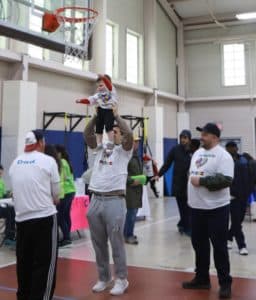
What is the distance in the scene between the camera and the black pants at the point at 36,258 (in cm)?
312

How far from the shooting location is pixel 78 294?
3920mm

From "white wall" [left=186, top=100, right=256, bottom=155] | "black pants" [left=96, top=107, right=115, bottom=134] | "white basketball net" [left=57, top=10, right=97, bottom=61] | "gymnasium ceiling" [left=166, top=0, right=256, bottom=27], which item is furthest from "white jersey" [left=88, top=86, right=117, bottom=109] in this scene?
"white wall" [left=186, top=100, right=256, bottom=155]

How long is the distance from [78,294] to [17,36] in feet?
9.56

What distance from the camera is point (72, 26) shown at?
6168 mm

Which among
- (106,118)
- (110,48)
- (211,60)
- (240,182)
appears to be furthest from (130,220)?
(211,60)

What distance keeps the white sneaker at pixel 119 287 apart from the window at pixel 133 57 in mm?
10491

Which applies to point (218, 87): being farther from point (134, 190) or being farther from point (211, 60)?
point (134, 190)

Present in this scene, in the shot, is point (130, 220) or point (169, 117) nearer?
point (130, 220)

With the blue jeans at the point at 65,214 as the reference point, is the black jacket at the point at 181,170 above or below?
above

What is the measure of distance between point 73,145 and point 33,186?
813cm

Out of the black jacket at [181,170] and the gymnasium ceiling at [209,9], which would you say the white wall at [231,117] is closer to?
the gymnasium ceiling at [209,9]

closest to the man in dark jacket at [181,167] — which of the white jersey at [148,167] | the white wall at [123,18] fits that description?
the white jersey at [148,167]

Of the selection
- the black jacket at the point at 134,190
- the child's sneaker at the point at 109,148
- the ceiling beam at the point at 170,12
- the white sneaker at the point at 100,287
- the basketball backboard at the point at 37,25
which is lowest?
the white sneaker at the point at 100,287

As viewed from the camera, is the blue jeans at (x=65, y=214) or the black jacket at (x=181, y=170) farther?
the black jacket at (x=181, y=170)
